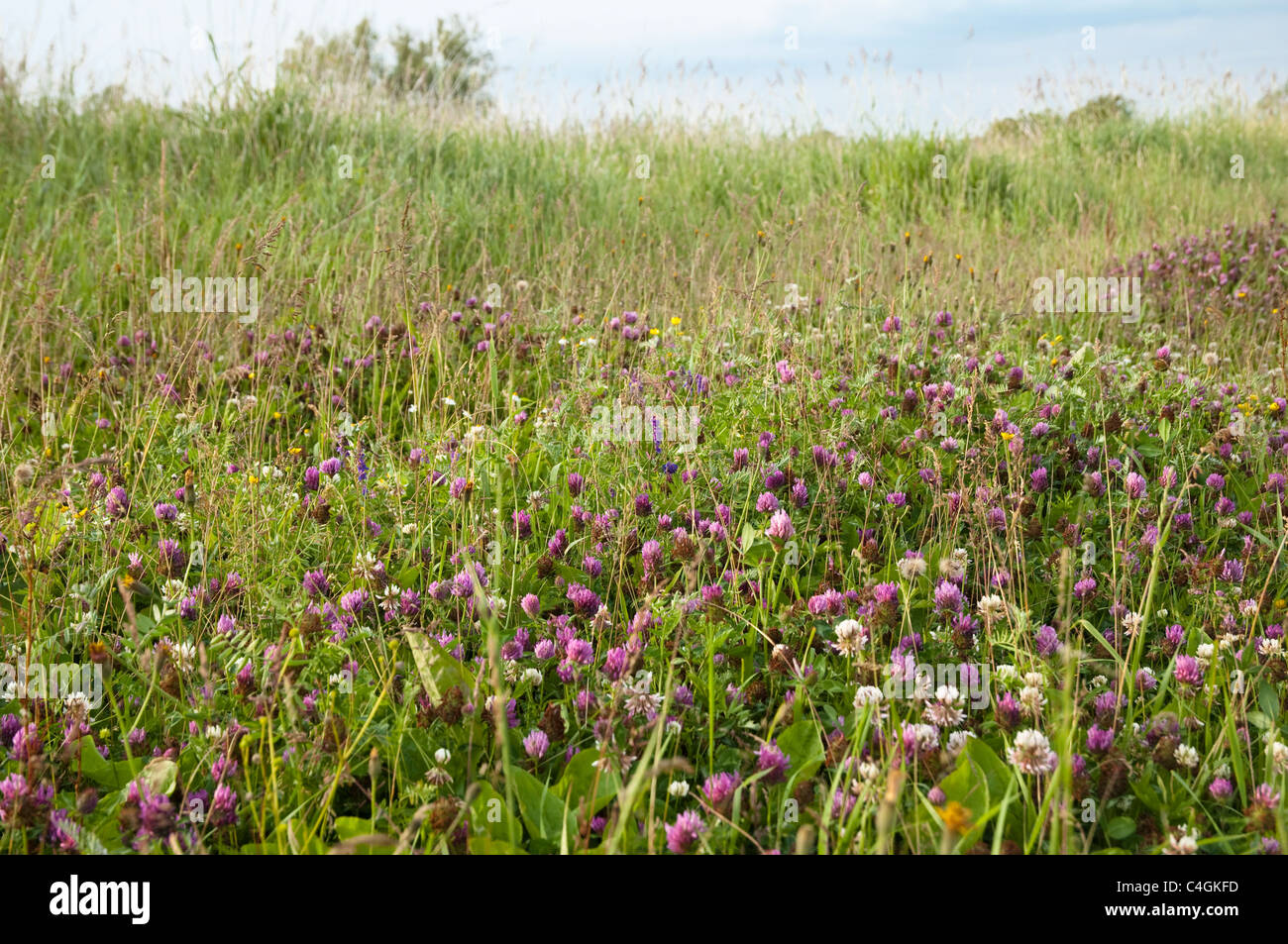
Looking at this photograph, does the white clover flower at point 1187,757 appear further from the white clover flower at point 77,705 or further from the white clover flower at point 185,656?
the white clover flower at point 77,705

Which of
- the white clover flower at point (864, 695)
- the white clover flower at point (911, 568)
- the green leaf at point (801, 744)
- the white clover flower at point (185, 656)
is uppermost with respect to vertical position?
the white clover flower at point (911, 568)

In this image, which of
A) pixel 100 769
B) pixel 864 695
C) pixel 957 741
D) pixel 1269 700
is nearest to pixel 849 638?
pixel 864 695

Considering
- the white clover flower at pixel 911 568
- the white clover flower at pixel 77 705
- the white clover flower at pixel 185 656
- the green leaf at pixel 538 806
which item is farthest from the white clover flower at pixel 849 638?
the white clover flower at pixel 77 705

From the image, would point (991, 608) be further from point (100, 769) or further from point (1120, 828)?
point (100, 769)

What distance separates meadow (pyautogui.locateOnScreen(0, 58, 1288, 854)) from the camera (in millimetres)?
1684

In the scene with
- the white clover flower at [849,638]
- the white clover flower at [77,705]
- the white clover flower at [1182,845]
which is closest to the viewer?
the white clover flower at [1182,845]

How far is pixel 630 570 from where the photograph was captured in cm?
262

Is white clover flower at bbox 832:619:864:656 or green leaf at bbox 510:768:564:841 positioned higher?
white clover flower at bbox 832:619:864:656

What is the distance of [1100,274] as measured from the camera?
670 cm

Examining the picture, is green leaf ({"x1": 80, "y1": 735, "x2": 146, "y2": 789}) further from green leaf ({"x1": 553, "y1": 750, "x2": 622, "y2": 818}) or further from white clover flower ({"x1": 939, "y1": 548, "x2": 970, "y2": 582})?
white clover flower ({"x1": 939, "y1": 548, "x2": 970, "y2": 582})

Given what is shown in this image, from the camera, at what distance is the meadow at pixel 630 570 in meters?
1.68

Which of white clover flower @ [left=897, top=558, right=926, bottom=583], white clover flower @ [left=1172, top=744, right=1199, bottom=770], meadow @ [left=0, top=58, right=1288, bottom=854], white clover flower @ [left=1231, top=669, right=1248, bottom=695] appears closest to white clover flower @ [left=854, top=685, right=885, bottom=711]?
meadow @ [left=0, top=58, right=1288, bottom=854]
